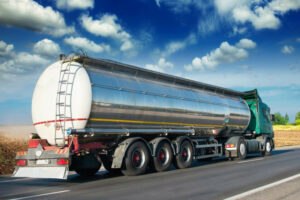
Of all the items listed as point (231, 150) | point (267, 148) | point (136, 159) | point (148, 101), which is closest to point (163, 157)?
point (136, 159)

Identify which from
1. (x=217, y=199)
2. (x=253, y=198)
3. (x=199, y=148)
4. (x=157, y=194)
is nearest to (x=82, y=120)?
(x=157, y=194)

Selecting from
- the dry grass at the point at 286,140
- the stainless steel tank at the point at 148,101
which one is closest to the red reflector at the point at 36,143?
the stainless steel tank at the point at 148,101

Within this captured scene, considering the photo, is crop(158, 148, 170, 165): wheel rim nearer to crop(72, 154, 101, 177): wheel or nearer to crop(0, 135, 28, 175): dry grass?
crop(72, 154, 101, 177): wheel

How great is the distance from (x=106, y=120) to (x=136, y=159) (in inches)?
68.2

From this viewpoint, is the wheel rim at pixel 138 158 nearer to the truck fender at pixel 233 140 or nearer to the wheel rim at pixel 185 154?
the wheel rim at pixel 185 154

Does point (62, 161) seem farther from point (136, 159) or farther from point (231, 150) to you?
point (231, 150)

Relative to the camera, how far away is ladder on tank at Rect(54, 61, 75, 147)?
9055 mm

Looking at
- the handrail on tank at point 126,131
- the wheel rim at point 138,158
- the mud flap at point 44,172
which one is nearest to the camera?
the mud flap at point 44,172

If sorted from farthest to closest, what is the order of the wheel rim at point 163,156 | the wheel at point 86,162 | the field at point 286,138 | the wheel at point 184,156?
the field at point 286,138 < the wheel at point 184,156 < the wheel rim at point 163,156 < the wheel at point 86,162

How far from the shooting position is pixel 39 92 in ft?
32.5

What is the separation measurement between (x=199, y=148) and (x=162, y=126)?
3.44 m

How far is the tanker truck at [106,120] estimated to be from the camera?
9008mm

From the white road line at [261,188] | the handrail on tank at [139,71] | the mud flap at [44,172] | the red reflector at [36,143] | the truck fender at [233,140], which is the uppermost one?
the handrail on tank at [139,71]

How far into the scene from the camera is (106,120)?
376 inches
